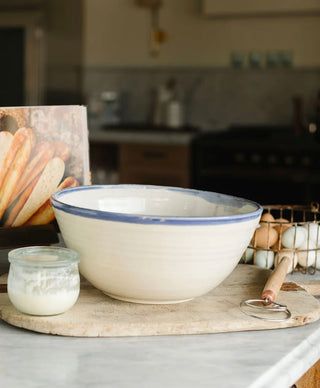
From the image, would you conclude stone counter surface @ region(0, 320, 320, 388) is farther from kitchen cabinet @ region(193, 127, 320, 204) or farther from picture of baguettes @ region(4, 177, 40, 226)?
kitchen cabinet @ region(193, 127, 320, 204)

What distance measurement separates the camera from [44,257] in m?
0.75

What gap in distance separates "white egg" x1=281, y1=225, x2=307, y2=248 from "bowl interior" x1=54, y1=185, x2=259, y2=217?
0.19 meters

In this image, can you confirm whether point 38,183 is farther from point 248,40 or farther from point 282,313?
point 248,40

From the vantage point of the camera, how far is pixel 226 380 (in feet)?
1.98

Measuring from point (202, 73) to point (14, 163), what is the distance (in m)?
3.42

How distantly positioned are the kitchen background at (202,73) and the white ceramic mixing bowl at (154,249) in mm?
2655

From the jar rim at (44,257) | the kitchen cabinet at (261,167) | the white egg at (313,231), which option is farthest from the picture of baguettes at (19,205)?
the kitchen cabinet at (261,167)

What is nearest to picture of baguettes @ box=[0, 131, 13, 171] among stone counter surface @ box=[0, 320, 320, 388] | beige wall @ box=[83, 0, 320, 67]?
stone counter surface @ box=[0, 320, 320, 388]

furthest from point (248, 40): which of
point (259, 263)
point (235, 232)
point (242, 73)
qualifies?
point (235, 232)

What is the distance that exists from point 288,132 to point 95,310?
10.9 feet

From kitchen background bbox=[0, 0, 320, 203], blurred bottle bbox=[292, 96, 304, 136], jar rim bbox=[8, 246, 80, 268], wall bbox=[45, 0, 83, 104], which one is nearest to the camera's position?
jar rim bbox=[8, 246, 80, 268]

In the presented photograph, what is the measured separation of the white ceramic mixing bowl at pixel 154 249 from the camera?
718mm

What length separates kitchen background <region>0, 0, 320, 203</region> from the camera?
138 inches

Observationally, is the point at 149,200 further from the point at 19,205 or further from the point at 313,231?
the point at 313,231
